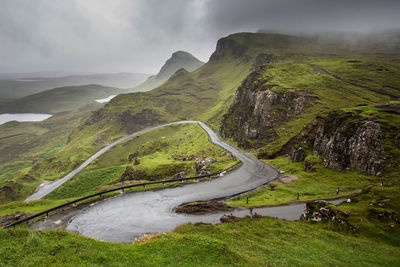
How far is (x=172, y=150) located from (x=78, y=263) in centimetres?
12672

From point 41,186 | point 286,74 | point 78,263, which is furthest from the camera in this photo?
point 286,74

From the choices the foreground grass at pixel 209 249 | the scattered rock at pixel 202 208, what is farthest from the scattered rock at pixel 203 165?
the foreground grass at pixel 209 249

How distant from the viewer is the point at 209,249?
1989 centimetres

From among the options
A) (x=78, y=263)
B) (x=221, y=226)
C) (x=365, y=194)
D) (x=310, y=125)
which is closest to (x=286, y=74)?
(x=310, y=125)

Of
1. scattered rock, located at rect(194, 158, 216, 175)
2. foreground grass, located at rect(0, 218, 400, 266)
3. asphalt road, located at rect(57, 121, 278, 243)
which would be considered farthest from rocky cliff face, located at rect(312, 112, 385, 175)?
scattered rock, located at rect(194, 158, 216, 175)

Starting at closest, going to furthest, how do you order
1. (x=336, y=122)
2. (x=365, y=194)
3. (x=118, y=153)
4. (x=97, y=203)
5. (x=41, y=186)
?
(x=365, y=194) → (x=97, y=203) → (x=336, y=122) → (x=41, y=186) → (x=118, y=153)

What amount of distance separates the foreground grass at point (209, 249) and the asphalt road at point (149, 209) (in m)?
9.58

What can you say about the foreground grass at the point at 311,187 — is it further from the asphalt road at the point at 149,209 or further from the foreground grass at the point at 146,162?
the foreground grass at the point at 146,162

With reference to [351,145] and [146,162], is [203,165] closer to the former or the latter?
[146,162]

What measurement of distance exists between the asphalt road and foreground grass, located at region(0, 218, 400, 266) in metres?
9.58

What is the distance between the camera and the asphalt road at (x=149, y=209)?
109ft

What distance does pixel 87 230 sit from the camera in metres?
34.2

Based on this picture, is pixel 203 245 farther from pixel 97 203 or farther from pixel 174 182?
pixel 174 182

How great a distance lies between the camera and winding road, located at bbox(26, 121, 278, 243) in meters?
33.2
